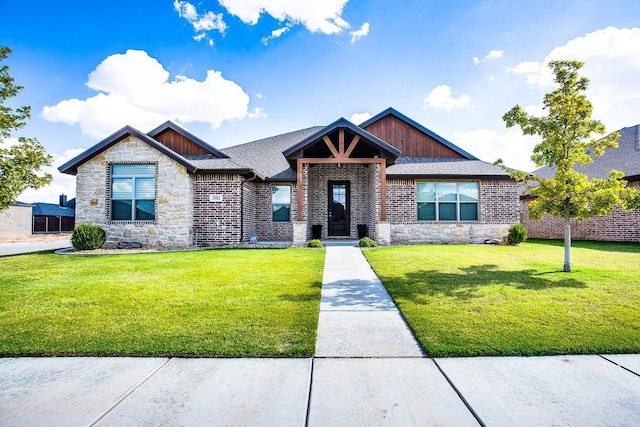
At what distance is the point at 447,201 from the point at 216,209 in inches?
386

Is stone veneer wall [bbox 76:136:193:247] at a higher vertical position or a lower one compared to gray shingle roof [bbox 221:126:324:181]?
lower

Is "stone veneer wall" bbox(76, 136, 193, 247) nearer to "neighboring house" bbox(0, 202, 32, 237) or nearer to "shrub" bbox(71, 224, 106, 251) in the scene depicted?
"shrub" bbox(71, 224, 106, 251)

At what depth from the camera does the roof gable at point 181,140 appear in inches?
598

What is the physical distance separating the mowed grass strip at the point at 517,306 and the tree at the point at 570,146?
4.44ft

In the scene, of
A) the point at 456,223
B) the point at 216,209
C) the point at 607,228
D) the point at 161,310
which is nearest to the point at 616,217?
the point at 607,228

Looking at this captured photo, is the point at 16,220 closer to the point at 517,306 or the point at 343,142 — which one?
the point at 343,142

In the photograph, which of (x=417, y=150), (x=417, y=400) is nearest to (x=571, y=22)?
(x=417, y=150)

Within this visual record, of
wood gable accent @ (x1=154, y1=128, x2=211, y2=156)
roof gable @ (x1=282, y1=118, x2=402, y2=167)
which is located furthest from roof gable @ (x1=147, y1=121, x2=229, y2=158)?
roof gable @ (x1=282, y1=118, x2=402, y2=167)

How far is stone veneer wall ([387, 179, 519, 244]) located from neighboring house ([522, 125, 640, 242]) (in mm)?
1435

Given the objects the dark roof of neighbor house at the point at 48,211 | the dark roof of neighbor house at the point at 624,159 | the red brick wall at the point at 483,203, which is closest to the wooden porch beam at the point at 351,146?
the red brick wall at the point at 483,203

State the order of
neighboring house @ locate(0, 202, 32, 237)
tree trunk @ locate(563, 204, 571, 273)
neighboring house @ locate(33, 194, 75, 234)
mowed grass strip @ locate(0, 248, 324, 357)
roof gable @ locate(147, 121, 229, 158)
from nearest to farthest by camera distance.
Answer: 1. mowed grass strip @ locate(0, 248, 324, 357)
2. tree trunk @ locate(563, 204, 571, 273)
3. roof gable @ locate(147, 121, 229, 158)
4. neighboring house @ locate(0, 202, 32, 237)
5. neighboring house @ locate(33, 194, 75, 234)

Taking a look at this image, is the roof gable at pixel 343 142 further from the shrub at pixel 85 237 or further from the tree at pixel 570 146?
the shrub at pixel 85 237

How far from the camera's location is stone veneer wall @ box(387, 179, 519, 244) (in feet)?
46.3

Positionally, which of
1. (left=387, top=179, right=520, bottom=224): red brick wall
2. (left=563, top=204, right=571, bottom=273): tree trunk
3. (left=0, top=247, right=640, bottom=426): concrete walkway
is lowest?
(left=0, top=247, right=640, bottom=426): concrete walkway
